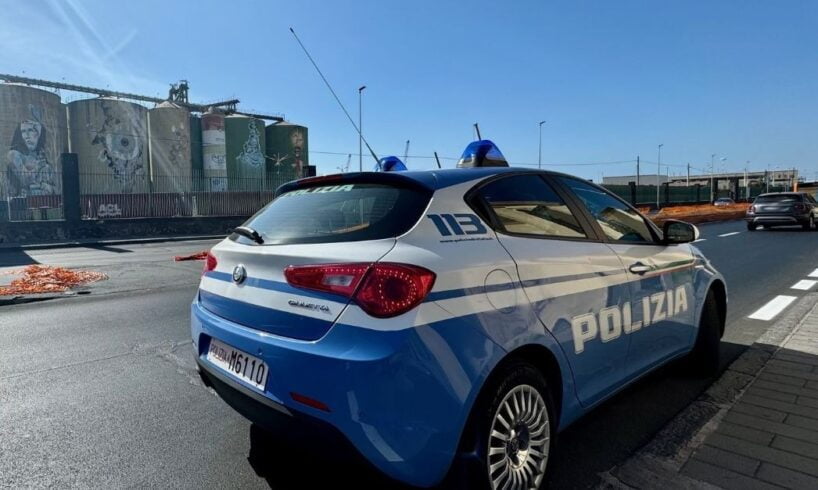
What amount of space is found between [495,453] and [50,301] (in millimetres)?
7822

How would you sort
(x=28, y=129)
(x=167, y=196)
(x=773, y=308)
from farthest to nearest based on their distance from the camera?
(x=28, y=129)
(x=167, y=196)
(x=773, y=308)

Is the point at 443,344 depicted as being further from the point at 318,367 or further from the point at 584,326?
the point at 584,326

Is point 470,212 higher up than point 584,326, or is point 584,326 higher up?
point 470,212

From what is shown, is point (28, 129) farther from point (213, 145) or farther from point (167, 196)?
point (167, 196)

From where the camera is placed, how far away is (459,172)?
2598 mm

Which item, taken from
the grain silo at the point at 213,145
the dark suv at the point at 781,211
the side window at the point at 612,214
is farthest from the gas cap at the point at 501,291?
the grain silo at the point at 213,145

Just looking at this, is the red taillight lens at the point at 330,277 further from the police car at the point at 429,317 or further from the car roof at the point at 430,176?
the car roof at the point at 430,176

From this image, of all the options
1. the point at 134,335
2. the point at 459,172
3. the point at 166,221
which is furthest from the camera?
the point at 166,221

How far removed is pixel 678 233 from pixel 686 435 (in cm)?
136

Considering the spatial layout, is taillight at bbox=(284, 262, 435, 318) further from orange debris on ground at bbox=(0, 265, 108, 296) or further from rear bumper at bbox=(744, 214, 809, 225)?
rear bumper at bbox=(744, 214, 809, 225)

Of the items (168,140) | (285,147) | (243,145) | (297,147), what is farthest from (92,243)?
(297,147)

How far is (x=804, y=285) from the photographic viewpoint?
8.45m

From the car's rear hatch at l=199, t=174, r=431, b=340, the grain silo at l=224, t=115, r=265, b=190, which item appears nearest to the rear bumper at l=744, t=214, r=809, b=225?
the car's rear hatch at l=199, t=174, r=431, b=340

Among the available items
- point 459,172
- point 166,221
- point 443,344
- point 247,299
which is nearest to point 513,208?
point 459,172
